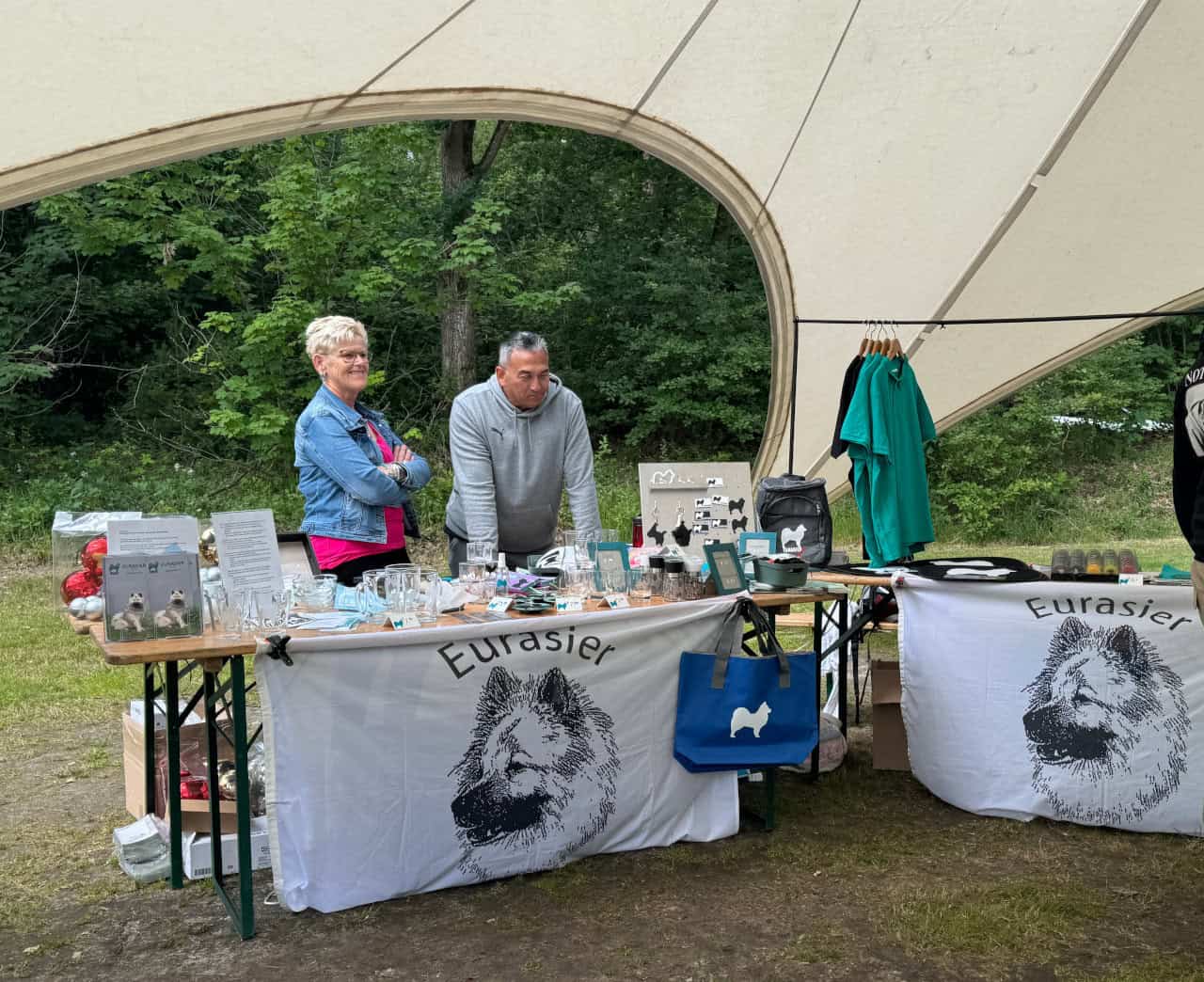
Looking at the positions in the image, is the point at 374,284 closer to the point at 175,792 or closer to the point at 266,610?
the point at 175,792

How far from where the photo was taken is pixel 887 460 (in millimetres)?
5348

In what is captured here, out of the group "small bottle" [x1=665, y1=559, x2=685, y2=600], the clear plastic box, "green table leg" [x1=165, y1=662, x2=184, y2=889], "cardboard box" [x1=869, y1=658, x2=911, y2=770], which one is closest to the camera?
the clear plastic box

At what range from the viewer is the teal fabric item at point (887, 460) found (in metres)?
5.31

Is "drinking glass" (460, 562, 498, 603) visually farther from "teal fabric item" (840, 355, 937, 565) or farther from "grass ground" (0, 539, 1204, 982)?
"teal fabric item" (840, 355, 937, 565)

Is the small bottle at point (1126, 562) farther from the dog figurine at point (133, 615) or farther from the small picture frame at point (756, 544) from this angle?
the dog figurine at point (133, 615)

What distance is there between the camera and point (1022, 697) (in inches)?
160

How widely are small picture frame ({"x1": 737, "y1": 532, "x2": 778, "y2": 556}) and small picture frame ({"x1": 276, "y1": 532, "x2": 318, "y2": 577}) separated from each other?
1458mm

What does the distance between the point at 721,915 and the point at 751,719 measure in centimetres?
62

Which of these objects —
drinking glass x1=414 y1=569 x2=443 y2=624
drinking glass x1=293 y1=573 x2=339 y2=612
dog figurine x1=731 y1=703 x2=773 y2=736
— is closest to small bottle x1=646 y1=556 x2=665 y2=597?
dog figurine x1=731 y1=703 x2=773 y2=736

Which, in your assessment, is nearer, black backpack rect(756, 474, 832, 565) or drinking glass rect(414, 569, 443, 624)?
drinking glass rect(414, 569, 443, 624)

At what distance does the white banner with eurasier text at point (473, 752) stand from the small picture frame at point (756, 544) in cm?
49

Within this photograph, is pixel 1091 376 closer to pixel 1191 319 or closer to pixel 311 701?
pixel 1191 319

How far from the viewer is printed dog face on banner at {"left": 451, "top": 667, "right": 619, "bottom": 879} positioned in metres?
3.43

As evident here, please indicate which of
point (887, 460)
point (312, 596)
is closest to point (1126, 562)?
point (887, 460)
